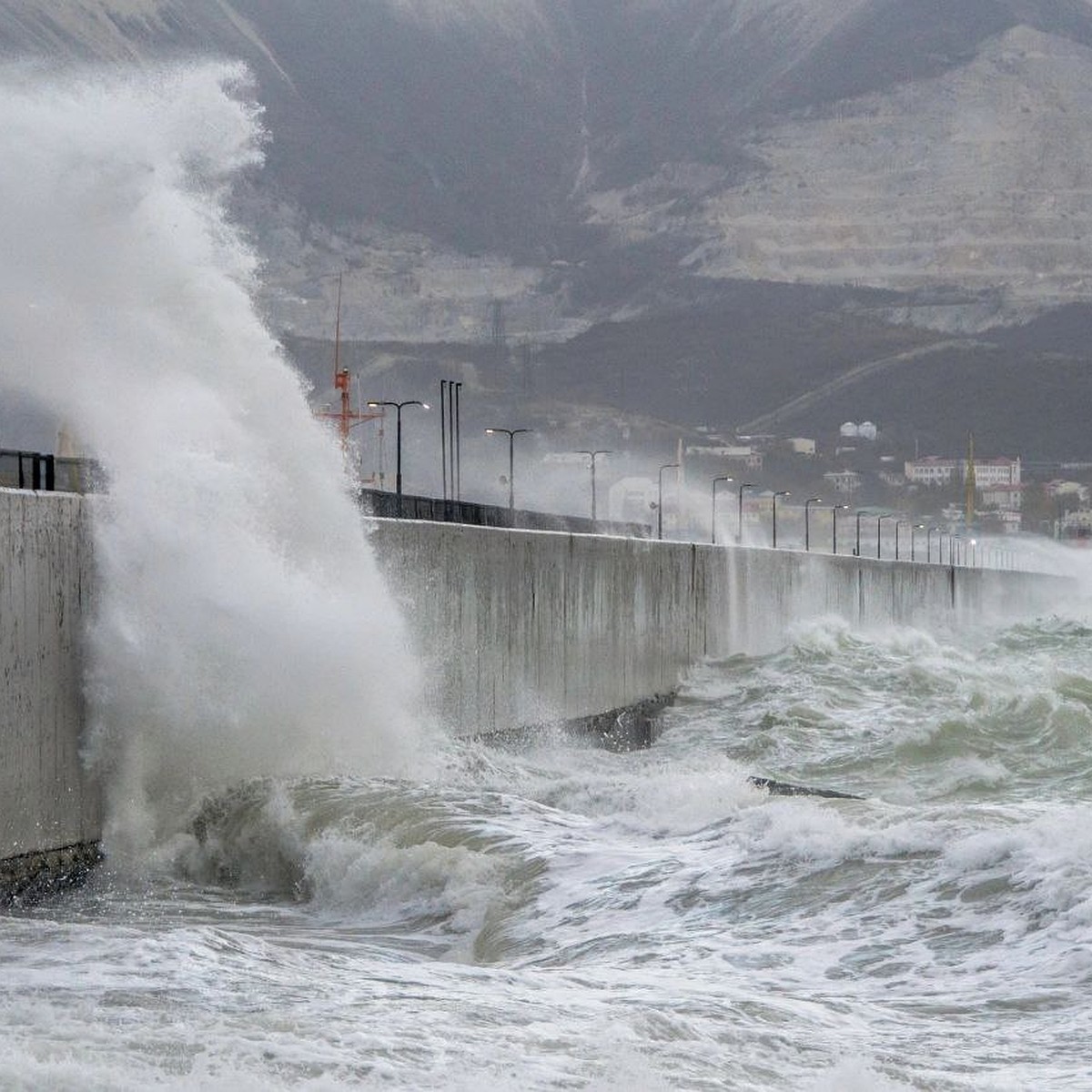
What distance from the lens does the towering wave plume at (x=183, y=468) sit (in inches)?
525

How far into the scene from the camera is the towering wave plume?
13336mm

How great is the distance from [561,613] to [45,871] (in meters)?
12.1

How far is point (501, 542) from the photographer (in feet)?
70.3

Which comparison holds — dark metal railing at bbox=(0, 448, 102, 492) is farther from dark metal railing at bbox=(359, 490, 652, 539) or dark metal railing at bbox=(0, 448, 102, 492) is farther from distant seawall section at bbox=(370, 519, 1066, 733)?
dark metal railing at bbox=(359, 490, 652, 539)

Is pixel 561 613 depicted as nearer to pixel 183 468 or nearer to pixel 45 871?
pixel 183 468

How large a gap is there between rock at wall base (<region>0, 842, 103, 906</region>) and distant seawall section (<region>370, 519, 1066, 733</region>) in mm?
5944

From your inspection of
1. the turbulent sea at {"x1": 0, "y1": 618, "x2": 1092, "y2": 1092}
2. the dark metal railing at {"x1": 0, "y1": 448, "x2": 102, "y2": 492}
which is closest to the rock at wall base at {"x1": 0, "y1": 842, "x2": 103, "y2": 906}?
the turbulent sea at {"x1": 0, "y1": 618, "x2": 1092, "y2": 1092}

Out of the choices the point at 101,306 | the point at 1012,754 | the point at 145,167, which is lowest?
the point at 1012,754

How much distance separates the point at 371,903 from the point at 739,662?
23.3m

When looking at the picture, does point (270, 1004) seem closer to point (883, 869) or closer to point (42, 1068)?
point (42, 1068)

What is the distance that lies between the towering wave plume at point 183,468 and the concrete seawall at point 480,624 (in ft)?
1.58

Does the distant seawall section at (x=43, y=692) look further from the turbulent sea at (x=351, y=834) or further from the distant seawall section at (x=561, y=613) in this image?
the distant seawall section at (x=561, y=613)

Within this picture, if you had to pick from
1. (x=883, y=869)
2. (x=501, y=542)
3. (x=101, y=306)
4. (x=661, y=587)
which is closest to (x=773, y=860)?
(x=883, y=869)

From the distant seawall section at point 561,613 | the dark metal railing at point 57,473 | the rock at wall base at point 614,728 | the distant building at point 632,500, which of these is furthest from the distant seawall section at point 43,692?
the distant building at point 632,500
